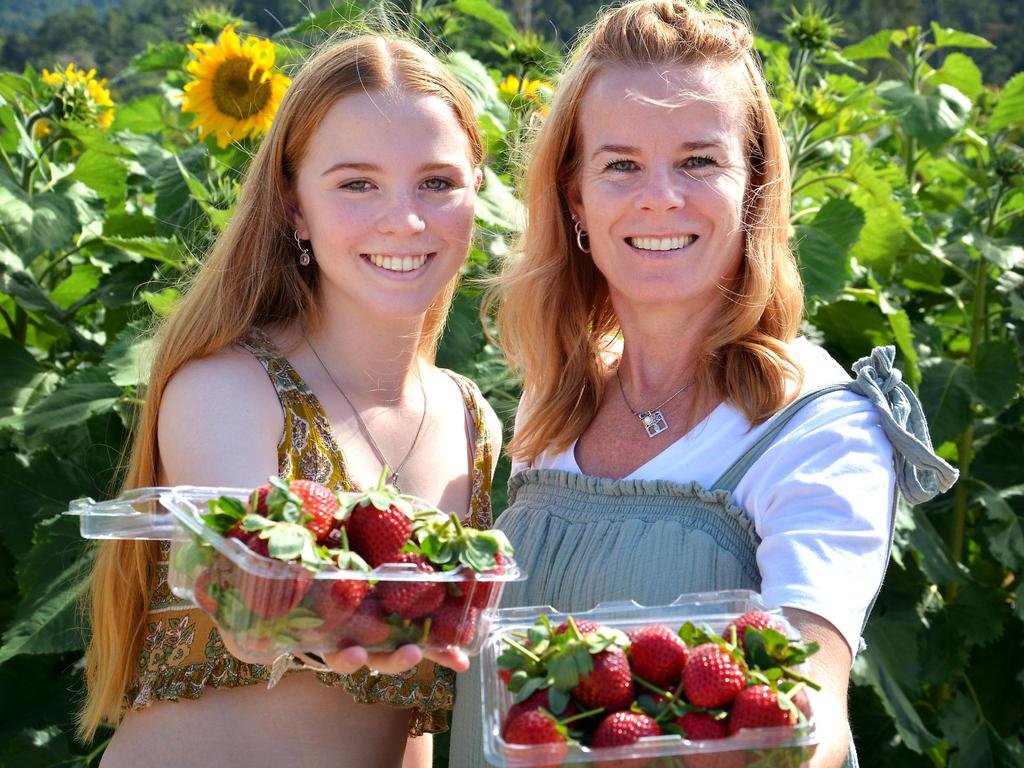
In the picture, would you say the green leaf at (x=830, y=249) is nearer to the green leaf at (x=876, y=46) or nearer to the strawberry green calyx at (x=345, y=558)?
the green leaf at (x=876, y=46)

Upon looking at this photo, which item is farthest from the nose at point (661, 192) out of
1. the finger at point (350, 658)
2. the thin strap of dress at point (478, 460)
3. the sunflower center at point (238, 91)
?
the sunflower center at point (238, 91)

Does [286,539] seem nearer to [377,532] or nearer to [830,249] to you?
[377,532]

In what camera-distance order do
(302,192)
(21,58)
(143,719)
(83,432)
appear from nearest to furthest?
(143,719)
(302,192)
(83,432)
(21,58)

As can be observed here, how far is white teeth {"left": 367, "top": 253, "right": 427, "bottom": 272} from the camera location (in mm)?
2479

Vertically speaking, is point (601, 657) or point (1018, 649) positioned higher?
point (601, 657)

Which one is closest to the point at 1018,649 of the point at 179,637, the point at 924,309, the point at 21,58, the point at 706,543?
the point at 924,309

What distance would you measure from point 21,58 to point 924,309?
29.9 ft

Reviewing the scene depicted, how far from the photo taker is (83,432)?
3510 millimetres

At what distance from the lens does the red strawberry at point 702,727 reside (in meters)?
1.53

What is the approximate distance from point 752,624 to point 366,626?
1.63 feet

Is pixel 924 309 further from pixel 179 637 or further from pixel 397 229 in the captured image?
pixel 179 637

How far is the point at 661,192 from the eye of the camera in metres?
2.33

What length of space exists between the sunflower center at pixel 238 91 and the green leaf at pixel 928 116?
186cm

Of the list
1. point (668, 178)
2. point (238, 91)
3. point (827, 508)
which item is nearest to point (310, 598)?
point (827, 508)
